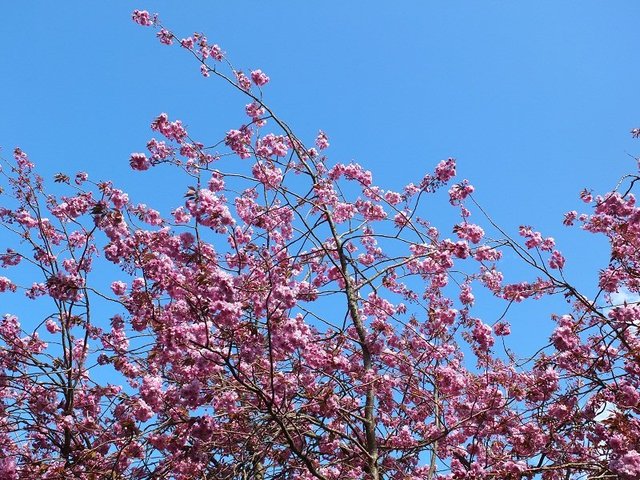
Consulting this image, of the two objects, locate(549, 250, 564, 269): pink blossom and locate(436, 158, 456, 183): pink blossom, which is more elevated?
locate(436, 158, 456, 183): pink blossom

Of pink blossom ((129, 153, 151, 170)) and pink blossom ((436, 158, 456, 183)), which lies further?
pink blossom ((436, 158, 456, 183))

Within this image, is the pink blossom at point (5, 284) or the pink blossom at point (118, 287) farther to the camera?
Result: the pink blossom at point (5, 284)

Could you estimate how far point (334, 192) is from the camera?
925 cm

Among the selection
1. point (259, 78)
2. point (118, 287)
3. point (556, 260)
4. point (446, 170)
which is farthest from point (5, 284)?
point (556, 260)

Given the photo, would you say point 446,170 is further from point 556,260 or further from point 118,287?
point 118,287

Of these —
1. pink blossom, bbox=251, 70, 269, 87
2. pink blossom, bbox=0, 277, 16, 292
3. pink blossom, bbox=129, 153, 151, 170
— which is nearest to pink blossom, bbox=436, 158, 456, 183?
pink blossom, bbox=251, 70, 269, 87

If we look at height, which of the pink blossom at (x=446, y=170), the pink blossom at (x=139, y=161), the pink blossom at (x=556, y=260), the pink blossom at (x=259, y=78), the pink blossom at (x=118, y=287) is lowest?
the pink blossom at (x=118, y=287)

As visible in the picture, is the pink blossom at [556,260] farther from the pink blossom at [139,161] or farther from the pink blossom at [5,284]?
the pink blossom at [5,284]

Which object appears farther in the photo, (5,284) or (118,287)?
(5,284)

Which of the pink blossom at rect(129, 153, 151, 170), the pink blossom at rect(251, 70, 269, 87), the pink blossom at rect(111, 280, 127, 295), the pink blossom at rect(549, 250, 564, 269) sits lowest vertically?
the pink blossom at rect(111, 280, 127, 295)

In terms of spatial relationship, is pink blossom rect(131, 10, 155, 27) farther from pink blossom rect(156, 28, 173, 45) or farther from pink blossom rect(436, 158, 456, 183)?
pink blossom rect(436, 158, 456, 183)

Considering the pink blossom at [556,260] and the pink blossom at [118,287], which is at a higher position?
the pink blossom at [556,260]

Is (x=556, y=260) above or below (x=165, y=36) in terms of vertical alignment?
below

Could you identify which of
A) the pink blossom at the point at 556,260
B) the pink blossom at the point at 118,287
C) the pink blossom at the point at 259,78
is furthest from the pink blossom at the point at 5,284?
the pink blossom at the point at 556,260
